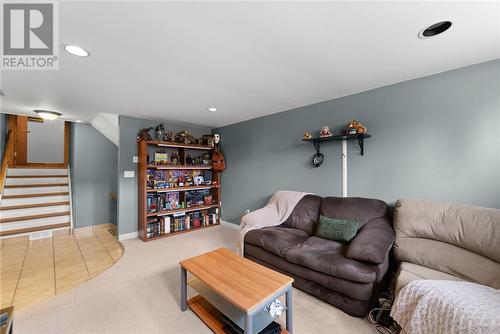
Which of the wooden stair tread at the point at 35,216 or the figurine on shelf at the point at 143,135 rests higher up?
the figurine on shelf at the point at 143,135

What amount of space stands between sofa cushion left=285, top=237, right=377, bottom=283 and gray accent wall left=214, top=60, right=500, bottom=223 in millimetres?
922

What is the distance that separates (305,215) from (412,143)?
1.55 m

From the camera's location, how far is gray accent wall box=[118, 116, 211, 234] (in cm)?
368

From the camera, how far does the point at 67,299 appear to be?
200 cm

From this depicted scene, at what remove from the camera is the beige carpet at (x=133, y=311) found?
1.64 metres

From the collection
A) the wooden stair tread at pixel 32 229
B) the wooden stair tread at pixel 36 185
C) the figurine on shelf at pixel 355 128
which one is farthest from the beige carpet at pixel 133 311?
the wooden stair tread at pixel 36 185

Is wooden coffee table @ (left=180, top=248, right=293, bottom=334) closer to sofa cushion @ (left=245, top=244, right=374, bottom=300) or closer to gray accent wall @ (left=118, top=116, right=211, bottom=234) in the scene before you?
sofa cushion @ (left=245, top=244, right=374, bottom=300)

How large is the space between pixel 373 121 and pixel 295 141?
117cm

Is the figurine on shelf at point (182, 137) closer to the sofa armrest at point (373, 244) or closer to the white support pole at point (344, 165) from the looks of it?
the white support pole at point (344, 165)

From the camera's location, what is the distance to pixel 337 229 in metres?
2.38

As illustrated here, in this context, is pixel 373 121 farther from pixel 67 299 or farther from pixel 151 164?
pixel 67 299

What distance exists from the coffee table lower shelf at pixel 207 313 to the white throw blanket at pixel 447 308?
87 centimetres

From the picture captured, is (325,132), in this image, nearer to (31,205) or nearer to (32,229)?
(32,229)

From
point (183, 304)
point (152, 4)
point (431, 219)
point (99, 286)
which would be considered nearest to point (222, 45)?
point (152, 4)
